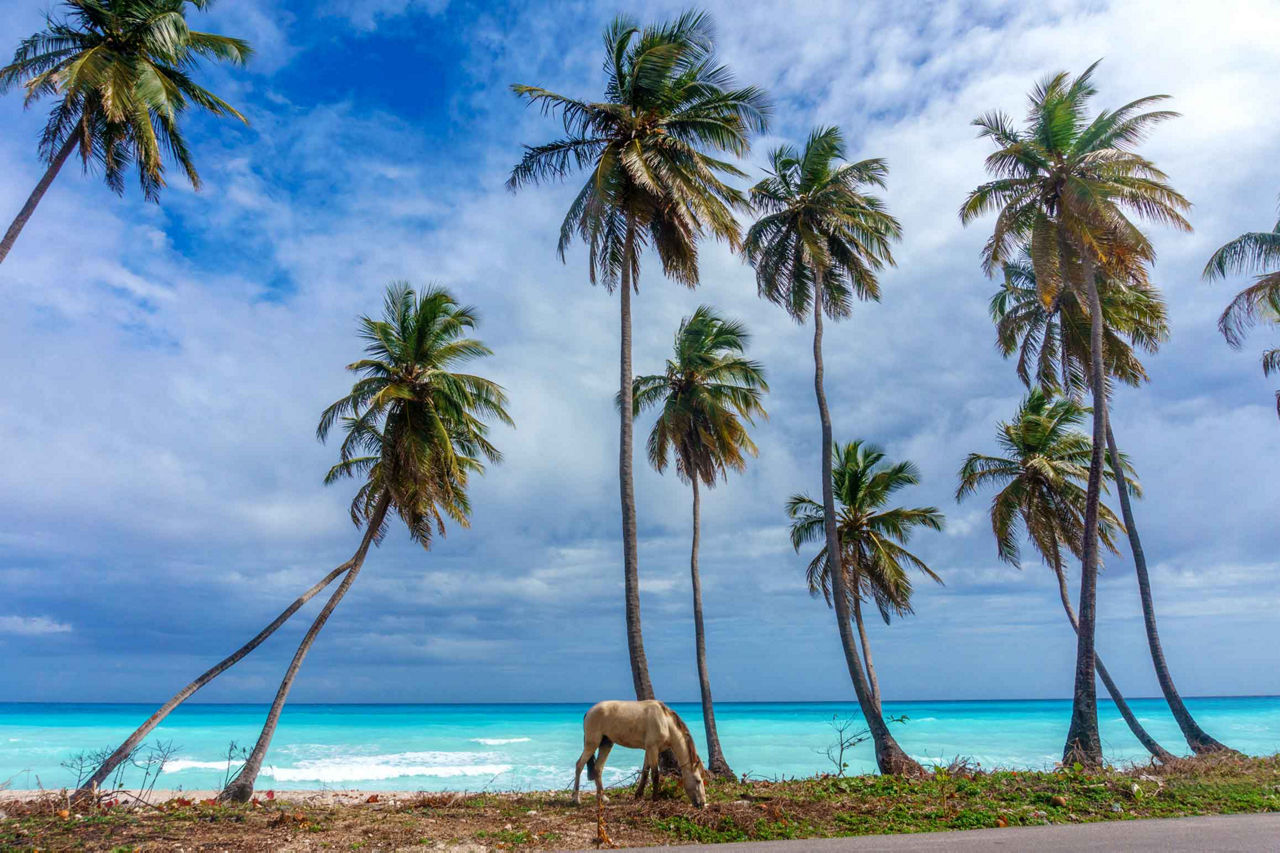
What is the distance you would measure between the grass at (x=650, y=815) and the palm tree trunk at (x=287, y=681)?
3.67 metres

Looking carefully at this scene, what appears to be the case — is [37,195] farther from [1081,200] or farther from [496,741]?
[496,741]

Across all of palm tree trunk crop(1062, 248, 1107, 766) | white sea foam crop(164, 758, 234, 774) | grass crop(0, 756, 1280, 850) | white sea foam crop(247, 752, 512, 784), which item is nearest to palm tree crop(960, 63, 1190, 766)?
palm tree trunk crop(1062, 248, 1107, 766)

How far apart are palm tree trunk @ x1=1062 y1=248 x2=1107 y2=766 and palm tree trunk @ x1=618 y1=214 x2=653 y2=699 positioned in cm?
874

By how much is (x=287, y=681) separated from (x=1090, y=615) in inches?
708

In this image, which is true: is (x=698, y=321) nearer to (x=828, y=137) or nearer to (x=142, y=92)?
(x=828, y=137)

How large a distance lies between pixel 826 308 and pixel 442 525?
12295mm

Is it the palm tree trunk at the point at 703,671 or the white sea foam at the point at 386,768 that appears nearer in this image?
the palm tree trunk at the point at 703,671

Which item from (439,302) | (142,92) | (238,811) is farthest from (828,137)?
(238,811)

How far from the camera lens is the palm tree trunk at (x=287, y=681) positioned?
14.3m

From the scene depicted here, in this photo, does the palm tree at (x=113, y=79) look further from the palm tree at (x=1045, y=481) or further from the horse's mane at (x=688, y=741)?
the palm tree at (x=1045, y=481)

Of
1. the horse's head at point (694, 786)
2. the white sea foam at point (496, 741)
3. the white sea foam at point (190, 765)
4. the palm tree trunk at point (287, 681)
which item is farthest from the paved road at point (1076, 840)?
the white sea foam at point (496, 741)

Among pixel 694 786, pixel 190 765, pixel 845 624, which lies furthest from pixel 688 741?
pixel 190 765

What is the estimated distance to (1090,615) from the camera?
16.2 m

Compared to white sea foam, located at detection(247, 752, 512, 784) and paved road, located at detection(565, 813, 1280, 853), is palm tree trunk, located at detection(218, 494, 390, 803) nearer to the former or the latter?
paved road, located at detection(565, 813, 1280, 853)
